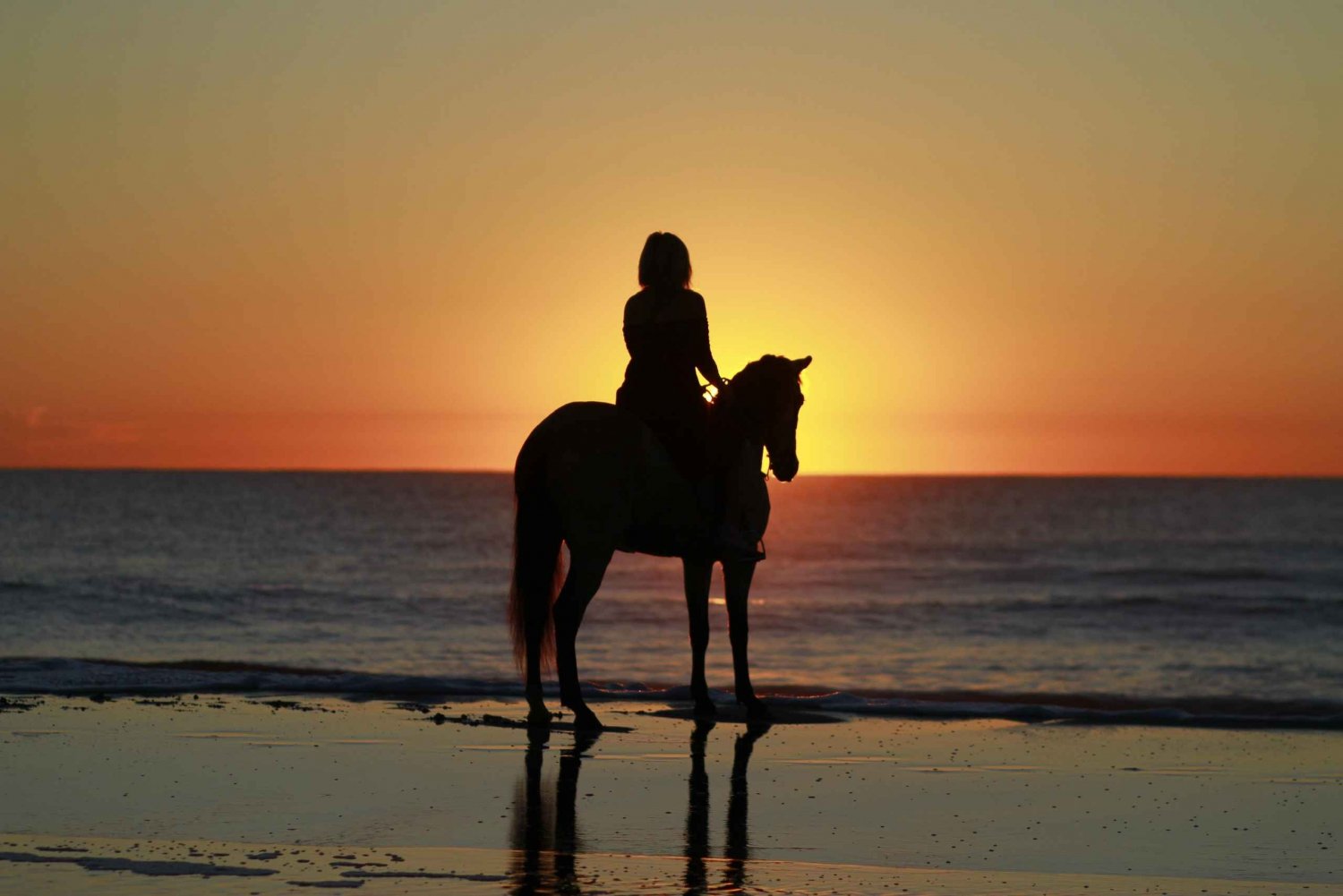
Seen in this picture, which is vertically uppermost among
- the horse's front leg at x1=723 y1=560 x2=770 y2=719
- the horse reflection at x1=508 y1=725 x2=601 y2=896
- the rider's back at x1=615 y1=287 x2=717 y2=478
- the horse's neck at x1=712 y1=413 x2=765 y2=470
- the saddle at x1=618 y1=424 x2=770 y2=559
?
the rider's back at x1=615 y1=287 x2=717 y2=478

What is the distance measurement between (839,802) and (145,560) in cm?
3936

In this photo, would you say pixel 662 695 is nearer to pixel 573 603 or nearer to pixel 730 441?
pixel 573 603

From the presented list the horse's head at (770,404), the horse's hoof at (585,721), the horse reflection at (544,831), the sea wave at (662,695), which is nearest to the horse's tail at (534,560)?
the horse's hoof at (585,721)

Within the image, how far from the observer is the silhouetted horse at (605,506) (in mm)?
8156

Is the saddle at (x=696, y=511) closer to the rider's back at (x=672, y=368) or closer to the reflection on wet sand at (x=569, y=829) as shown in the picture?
the rider's back at (x=672, y=368)

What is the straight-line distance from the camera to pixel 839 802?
6.52m

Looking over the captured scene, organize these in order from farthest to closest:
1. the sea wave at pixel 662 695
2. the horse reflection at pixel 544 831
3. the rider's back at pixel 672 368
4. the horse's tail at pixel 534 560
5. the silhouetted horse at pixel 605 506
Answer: the sea wave at pixel 662 695 < the rider's back at pixel 672 368 < the horse's tail at pixel 534 560 < the silhouetted horse at pixel 605 506 < the horse reflection at pixel 544 831

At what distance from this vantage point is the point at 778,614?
89.7ft

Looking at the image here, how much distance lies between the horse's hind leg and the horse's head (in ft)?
3.60

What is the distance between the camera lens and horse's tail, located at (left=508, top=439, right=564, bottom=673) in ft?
27.2

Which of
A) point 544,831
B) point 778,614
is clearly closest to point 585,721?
point 544,831

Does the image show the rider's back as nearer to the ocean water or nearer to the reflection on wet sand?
the reflection on wet sand

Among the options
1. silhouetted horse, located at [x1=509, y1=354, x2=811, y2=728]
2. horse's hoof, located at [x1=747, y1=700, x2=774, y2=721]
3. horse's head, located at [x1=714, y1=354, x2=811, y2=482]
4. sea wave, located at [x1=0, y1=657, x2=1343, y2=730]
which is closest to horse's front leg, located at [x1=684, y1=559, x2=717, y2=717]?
silhouetted horse, located at [x1=509, y1=354, x2=811, y2=728]

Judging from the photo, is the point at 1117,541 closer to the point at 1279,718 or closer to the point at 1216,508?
the point at 1216,508
